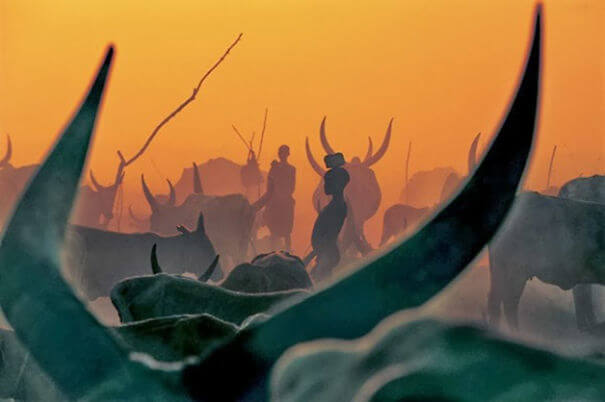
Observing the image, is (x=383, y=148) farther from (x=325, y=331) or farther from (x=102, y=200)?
(x=325, y=331)

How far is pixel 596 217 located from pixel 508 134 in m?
3.45

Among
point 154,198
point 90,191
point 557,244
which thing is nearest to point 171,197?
point 154,198

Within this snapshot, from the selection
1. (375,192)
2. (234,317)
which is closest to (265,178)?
(375,192)

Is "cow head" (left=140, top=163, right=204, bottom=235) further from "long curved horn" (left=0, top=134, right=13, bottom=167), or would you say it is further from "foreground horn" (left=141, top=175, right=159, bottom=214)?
"long curved horn" (left=0, top=134, right=13, bottom=167)

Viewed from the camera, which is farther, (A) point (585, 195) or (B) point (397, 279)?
(A) point (585, 195)

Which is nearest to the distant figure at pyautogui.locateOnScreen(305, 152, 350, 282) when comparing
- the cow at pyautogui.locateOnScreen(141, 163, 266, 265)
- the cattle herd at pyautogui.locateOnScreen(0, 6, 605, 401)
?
the cow at pyautogui.locateOnScreen(141, 163, 266, 265)

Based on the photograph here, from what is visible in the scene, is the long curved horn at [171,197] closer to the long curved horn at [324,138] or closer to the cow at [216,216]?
the cow at [216,216]

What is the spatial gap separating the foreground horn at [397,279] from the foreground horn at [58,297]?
81 mm

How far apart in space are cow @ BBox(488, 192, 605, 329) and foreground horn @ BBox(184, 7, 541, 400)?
2503 millimetres

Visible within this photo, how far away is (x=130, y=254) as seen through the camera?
5078mm

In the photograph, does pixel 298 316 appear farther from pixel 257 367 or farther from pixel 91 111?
pixel 91 111

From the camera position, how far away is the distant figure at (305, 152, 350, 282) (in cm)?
284

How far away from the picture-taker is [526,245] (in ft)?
13.5

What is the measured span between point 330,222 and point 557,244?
1.67 meters
